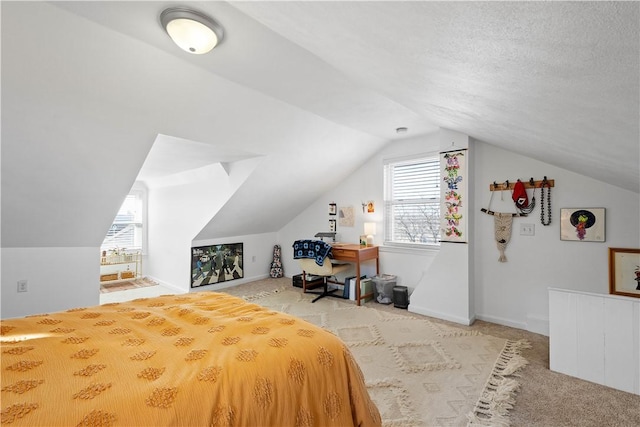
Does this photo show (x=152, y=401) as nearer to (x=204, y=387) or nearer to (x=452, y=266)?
(x=204, y=387)

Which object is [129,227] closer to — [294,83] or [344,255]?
[344,255]

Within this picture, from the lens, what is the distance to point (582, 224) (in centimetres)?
297

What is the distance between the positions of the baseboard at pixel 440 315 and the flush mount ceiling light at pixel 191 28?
11.6 ft

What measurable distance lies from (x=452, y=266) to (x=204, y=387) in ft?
10.3

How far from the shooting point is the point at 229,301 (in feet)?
6.98

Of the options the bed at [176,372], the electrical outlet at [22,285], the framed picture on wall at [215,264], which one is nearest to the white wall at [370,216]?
the framed picture on wall at [215,264]

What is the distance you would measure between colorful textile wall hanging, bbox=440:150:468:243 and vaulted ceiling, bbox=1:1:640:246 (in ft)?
1.80

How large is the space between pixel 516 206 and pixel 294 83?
8.87ft

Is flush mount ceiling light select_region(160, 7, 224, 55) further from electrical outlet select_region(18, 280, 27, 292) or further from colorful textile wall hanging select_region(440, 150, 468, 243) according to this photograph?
electrical outlet select_region(18, 280, 27, 292)

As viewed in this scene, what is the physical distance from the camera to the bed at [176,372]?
1.00 meters

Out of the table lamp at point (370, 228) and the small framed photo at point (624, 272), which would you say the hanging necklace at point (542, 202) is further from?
the table lamp at point (370, 228)

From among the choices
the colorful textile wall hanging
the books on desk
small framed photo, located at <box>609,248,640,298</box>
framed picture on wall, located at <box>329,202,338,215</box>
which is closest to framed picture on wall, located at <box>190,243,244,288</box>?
framed picture on wall, located at <box>329,202,338,215</box>

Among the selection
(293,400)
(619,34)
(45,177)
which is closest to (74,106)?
(45,177)

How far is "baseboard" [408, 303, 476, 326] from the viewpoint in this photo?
11.2 feet
